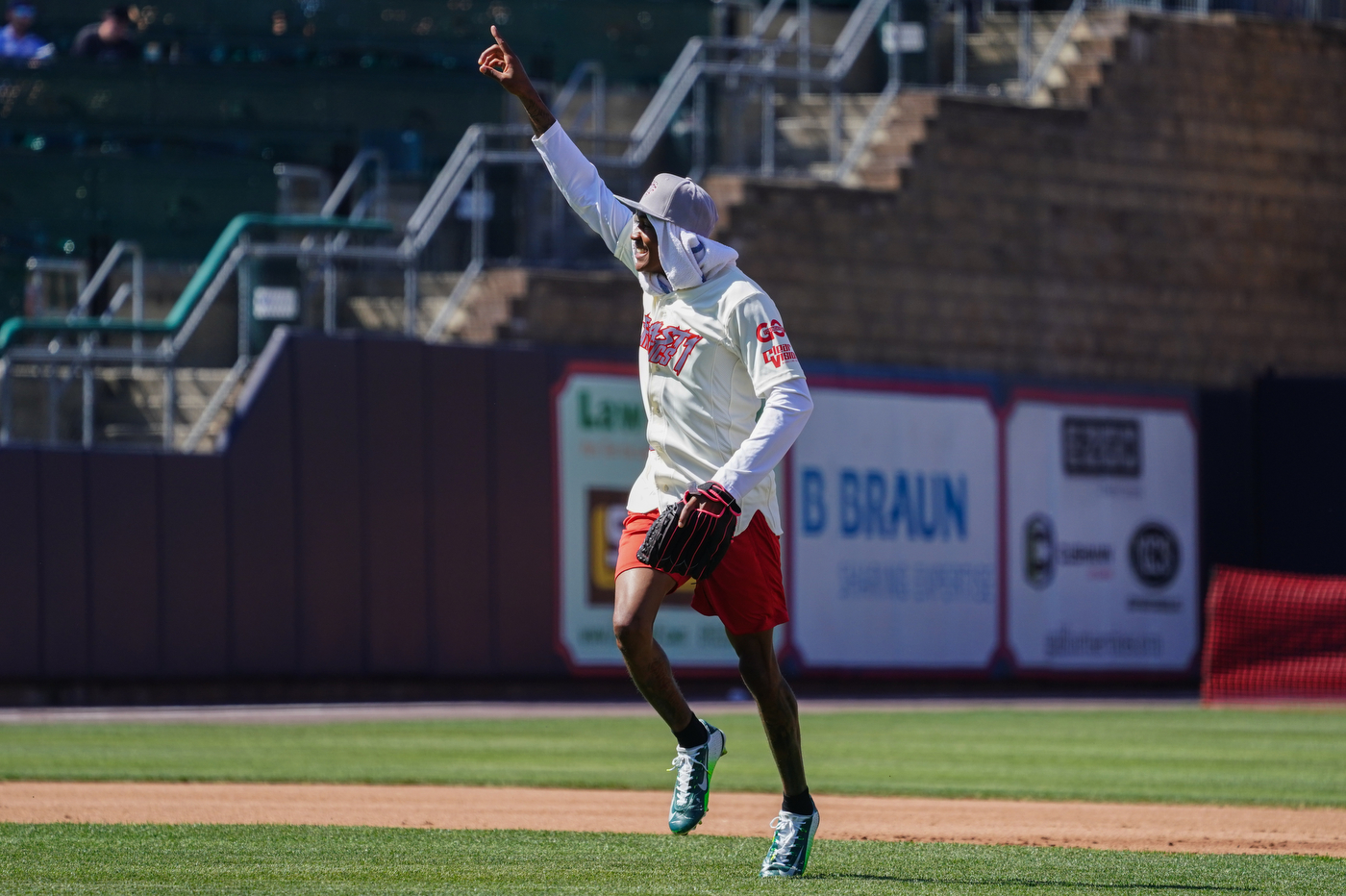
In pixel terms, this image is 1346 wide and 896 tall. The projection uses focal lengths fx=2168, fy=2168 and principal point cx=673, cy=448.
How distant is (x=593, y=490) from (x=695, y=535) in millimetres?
12993

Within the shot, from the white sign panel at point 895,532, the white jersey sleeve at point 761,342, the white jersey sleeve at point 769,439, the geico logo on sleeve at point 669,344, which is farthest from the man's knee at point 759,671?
the white sign panel at point 895,532

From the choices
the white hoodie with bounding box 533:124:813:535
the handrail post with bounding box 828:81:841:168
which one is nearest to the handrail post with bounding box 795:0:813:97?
the handrail post with bounding box 828:81:841:168

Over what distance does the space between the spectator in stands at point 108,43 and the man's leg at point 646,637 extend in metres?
13.4

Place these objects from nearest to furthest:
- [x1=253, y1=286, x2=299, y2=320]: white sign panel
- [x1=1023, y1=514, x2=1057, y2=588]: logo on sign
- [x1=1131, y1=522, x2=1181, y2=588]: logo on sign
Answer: [x1=253, y1=286, x2=299, y2=320]: white sign panel < [x1=1023, y1=514, x2=1057, y2=588]: logo on sign < [x1=1131, y1=522, x2=1181, y2=588]: logo on sign

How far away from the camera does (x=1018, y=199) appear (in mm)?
22812

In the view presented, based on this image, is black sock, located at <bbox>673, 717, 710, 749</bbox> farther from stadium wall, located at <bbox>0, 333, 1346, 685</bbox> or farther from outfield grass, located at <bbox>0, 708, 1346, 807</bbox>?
stadium wall, located at <bbox>0, 333, 1346, 685</bbox>

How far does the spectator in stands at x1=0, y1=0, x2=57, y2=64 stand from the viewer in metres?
19.0

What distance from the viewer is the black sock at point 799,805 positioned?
6.88 metres

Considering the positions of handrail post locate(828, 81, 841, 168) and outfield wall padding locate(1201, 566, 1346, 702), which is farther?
handrail post locate(828, 81, 841, 168)

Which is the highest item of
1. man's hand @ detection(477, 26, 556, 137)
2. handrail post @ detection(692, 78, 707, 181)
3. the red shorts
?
handrail post @ detection(692, 78, 707, 181)

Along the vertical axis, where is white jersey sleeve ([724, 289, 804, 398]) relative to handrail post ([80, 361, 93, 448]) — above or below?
above

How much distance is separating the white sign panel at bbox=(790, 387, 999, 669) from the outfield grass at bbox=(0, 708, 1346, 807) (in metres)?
3.88

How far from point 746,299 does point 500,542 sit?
12.4 meters

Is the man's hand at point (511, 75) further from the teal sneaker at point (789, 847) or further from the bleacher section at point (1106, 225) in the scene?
the bleacher section at point (1106, 225)
